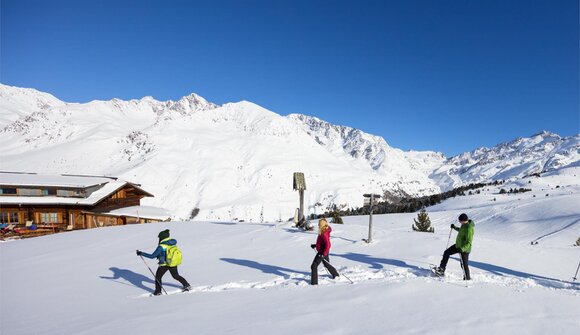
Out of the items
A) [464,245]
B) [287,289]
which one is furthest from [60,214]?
[464,245]

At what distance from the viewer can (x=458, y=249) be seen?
30.0 feet

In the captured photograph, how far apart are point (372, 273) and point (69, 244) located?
17100 mm

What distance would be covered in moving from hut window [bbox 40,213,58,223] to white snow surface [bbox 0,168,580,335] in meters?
14.8

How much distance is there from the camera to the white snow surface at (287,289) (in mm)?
6137

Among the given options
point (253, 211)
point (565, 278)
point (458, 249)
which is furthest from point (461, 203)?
point (253, 211)

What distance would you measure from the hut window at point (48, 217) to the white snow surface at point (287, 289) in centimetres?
1481

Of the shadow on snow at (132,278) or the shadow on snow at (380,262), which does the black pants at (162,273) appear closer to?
the shadow on snow at (132,278)

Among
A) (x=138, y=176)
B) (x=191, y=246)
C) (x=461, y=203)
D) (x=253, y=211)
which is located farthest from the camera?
(x=138, y=176)

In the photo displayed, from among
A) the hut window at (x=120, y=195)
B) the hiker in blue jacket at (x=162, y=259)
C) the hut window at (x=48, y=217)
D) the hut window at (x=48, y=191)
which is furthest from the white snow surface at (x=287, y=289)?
the hut window at (x=120, y=195)

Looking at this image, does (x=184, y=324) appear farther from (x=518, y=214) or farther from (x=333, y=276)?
(x=518, y=214)

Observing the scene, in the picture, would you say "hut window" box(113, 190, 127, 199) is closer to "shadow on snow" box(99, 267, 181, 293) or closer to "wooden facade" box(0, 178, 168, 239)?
"wooden facade" box(0, 178, 168, 239)

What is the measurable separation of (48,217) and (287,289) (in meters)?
32.5

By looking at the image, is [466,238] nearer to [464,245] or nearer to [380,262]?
[464,245]

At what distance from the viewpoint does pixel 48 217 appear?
31.6 metres
